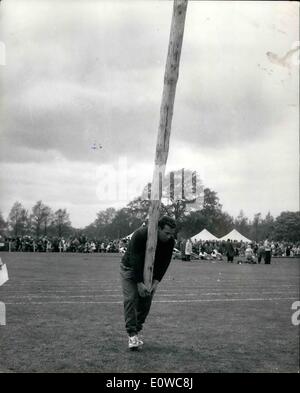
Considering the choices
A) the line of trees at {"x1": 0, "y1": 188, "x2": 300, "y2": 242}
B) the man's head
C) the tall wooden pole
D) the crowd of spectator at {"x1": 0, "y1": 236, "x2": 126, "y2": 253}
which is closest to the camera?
the tall wooden pole

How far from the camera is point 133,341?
6578 millimetres

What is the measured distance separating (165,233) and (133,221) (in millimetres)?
76307

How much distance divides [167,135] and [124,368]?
2504 millimetres

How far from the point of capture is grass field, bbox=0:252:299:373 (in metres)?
5.95

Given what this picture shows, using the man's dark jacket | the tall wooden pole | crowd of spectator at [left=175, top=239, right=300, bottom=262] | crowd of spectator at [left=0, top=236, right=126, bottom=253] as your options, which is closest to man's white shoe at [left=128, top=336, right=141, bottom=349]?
the man's dark jacket

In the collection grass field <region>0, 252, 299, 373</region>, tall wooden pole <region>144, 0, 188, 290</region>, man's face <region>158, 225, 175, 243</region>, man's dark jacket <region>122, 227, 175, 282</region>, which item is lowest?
grass field <region>0, 252, 299, 373</region>

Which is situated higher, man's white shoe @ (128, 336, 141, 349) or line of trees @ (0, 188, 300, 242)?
line of trees @ (0, 188, 300, 242)

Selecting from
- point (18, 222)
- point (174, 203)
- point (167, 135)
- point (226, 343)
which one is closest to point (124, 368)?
point (226, 343)

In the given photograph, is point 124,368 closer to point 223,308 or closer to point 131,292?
point 131,292

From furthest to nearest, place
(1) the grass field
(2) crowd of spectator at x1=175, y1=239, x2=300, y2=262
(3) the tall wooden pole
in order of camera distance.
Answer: (2) crowd of spectator at x1=175, y1=239, x2=300, y2=262 → (3) the tall wooden pole → (1) the grass field

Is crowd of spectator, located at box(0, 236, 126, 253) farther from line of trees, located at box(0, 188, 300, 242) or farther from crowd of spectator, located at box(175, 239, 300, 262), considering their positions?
line of trees, located at box(0, 188, 300, 242)

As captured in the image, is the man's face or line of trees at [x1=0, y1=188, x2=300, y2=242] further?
line of trees at [x1=0, y1=188, x2=300, y2=242]

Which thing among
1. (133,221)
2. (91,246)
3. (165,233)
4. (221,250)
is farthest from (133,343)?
(133,221)

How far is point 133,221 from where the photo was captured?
82.8 m
